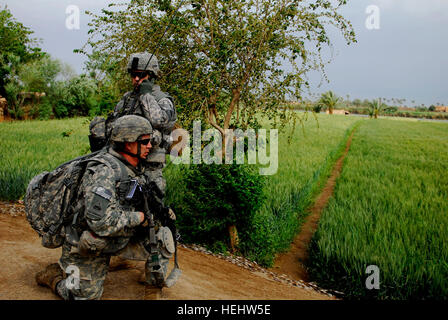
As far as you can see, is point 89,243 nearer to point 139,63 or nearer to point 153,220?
point 153,220

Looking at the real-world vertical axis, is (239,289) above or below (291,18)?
below

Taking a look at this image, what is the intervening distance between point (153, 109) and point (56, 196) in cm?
138

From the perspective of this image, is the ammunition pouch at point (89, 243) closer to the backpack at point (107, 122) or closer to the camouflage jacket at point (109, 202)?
the camouflage jacket at point (109, 202)

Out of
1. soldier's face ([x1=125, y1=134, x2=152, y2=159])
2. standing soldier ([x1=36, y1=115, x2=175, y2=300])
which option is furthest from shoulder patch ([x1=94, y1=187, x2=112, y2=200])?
soldier's face ([x1=125, y1=134, x2=152, y2=159])

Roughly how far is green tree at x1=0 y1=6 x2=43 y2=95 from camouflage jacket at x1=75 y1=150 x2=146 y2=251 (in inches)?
1031

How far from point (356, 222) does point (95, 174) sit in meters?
4.62

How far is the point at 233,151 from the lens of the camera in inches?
204

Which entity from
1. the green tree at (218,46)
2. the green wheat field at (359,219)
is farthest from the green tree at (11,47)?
the green tree at (218,46)

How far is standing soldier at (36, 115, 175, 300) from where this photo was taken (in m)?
2.50

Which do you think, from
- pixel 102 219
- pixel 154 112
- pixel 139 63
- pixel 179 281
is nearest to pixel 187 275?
pixel 179 281

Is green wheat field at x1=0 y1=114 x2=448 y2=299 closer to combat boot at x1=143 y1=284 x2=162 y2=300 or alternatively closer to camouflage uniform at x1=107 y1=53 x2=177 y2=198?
camouflage uniform at x1=107 y1=53 x2=177 y2=198

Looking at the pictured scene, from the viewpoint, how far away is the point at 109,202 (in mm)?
2502
